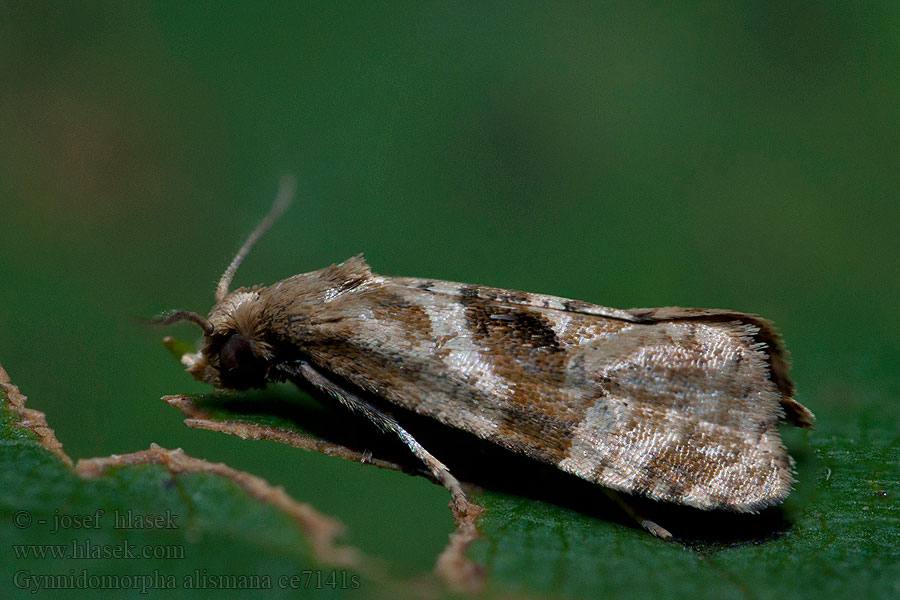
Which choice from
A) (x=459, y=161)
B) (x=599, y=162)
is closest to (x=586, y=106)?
(x=599, y=162)

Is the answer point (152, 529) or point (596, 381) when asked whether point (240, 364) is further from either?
point (596, 381)

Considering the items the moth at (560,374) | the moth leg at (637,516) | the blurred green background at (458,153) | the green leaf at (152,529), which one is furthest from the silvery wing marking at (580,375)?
the blurred green background at (458,153)

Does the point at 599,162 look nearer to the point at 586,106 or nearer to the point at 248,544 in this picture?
the point at 586,106

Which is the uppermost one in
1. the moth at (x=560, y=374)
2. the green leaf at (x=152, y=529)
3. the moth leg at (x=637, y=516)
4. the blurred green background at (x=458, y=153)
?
the blurred green background at (x=458, y=153)

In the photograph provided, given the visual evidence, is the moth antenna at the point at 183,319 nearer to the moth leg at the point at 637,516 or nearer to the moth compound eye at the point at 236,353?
the moth compound eye at the point at 236,353

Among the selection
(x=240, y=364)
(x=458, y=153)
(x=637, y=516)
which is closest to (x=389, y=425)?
(x=240, y=364)

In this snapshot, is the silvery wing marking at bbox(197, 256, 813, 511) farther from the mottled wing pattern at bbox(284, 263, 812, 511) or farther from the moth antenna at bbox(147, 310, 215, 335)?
the moth antenna at bbox(147, 310, 215, 335)
